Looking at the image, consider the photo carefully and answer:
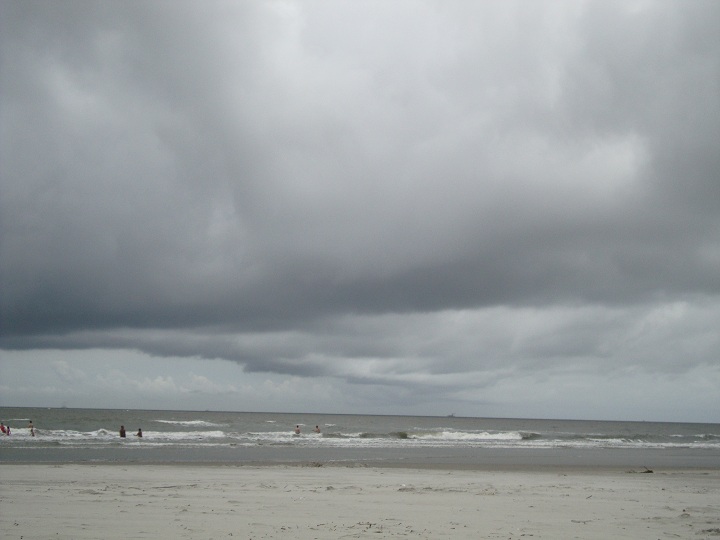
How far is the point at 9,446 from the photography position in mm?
36719

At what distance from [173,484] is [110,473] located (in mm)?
4861

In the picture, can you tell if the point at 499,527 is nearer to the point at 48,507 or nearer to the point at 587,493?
the point at 587,493

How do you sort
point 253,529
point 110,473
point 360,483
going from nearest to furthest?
point 253,529, point 360,483, point 110,473

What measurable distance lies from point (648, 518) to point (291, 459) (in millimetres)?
20903

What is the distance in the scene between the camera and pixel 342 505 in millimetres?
13594

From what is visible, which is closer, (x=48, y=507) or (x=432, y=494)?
(x=48, y=507)

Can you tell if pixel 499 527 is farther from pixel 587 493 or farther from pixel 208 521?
pixel 587 493

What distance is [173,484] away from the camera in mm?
17547

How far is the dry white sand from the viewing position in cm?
1080

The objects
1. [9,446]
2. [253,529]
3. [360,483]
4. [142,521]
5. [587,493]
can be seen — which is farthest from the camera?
[9,446]

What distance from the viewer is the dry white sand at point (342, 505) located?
1080 centimetres

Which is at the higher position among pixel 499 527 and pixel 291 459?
pixel 499 527

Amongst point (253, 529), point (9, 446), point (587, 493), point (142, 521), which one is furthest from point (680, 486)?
point (9, 446)

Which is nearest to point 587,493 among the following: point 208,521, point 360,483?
point 360,483
